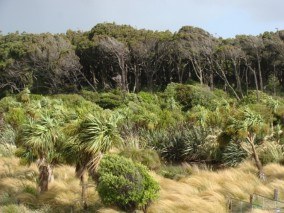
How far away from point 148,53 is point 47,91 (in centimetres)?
1401

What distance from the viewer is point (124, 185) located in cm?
1219

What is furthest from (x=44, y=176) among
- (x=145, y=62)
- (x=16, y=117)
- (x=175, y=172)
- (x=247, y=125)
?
(x=145, y=62)

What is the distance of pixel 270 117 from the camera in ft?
80.1

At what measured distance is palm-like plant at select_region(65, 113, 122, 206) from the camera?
12.4 m

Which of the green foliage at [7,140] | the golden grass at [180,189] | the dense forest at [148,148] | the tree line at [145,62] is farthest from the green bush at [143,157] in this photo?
the tree line at [145,62]

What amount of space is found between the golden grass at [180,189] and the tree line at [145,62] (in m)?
31.7

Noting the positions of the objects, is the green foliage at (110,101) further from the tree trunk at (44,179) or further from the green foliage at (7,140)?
the tree trunk at (44,179)

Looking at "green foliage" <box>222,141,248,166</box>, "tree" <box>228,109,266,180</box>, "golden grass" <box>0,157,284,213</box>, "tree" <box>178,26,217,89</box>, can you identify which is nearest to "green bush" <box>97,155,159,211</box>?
"golden grass" <box>0,157,284,213</box>

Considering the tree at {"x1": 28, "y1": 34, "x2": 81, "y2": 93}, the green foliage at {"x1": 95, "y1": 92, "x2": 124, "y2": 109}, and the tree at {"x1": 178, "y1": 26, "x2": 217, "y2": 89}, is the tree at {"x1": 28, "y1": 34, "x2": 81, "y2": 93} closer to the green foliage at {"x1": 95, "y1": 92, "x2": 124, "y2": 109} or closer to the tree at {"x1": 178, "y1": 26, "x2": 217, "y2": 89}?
the tree at {"x1": 178, "y1": 26, "x2": 217, "y2": 89}

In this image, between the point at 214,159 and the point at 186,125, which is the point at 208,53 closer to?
the point at 186,125

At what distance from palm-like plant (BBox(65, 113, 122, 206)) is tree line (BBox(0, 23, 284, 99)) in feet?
117

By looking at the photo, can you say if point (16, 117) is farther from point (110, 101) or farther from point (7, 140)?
point (110, 101)

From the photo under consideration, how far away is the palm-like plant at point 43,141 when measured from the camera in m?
13.8

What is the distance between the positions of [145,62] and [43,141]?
39.6m
